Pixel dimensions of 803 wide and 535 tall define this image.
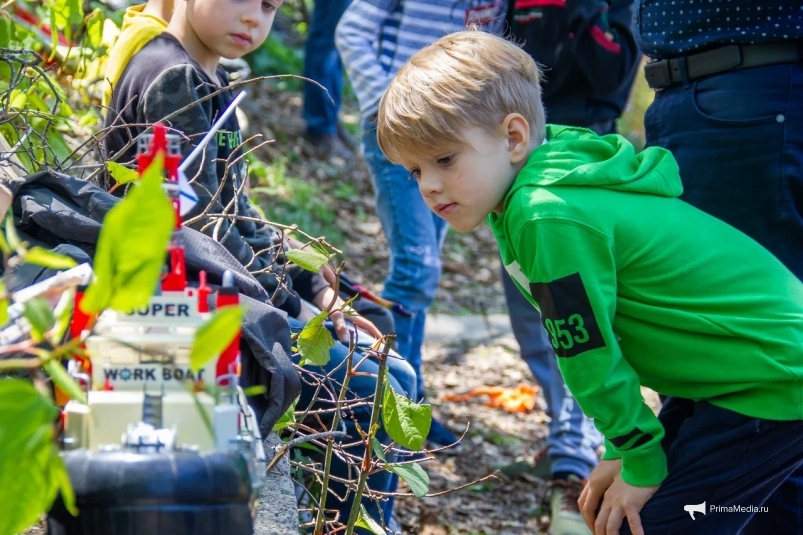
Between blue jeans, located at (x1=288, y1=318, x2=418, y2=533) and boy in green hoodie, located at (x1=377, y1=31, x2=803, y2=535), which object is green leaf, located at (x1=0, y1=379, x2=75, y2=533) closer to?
boy in green hoodie, located at (x1=377, y1=31, x2=803, y2=535)

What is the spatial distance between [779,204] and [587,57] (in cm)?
122

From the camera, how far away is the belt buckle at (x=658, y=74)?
8.65ft

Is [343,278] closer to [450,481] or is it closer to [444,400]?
[450,481]

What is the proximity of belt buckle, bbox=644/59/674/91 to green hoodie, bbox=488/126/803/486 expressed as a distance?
0.66 m

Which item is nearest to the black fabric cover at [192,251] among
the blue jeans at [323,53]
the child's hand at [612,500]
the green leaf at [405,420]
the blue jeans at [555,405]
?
the green leaf at [405,420]

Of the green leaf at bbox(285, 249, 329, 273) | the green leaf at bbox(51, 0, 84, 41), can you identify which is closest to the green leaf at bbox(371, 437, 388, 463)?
the green leaf at bbox(285, 249, 329, 273)

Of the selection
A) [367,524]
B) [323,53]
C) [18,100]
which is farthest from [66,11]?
[323,53]

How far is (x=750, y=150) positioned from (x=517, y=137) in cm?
79

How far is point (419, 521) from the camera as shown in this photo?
3312 millimetres

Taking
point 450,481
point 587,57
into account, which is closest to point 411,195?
point 587,57

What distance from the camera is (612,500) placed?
6.89 ft

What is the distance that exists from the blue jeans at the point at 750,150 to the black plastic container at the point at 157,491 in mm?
1859

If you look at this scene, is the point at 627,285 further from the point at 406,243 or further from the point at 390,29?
the point at 390,29

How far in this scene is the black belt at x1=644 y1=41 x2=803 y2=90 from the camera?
97.7 inches
